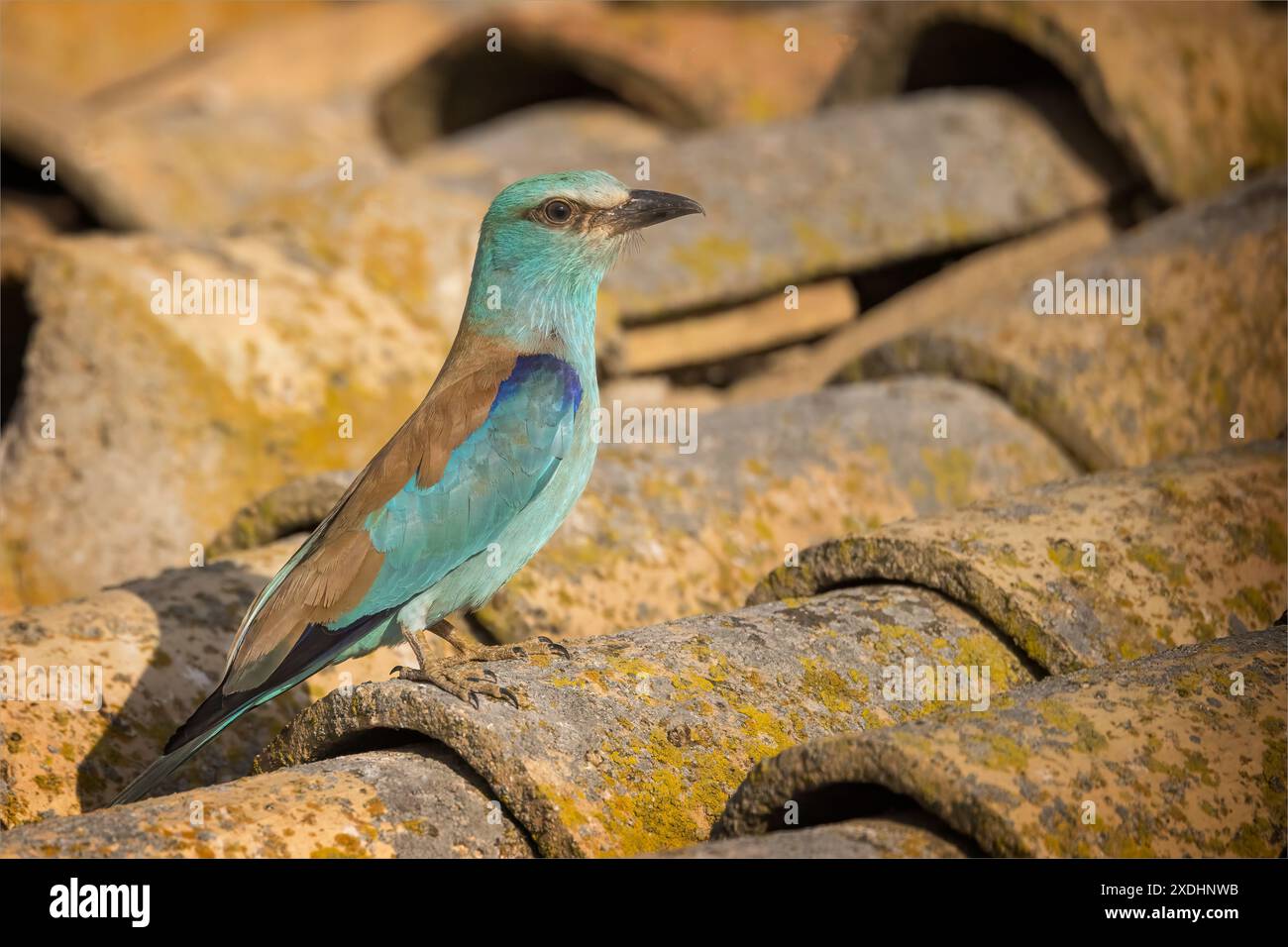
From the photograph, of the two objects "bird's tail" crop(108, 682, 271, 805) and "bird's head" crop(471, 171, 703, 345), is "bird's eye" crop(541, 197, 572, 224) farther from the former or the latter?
"bird's tail" crop(108, 682, 271, 805)

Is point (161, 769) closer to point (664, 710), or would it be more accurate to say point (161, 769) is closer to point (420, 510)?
point (420, 510)

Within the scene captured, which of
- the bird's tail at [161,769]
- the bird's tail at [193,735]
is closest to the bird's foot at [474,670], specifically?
the bird's tail at [193,735]

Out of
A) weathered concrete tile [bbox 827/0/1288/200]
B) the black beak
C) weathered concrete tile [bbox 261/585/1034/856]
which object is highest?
weathered concrete tile [bbox 827/0/1288/200]

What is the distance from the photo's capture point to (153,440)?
17.8 feet

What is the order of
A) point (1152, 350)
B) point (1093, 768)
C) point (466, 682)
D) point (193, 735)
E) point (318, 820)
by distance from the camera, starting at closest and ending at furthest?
1. point (1093, 768)
2. point (318, 820)
3. point (466, 682)
4. point (193, 735)
5. point (1152, 350)

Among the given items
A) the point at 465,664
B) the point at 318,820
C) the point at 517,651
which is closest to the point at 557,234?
the point at 517,651

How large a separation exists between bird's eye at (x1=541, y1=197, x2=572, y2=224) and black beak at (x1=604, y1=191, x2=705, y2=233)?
0.36 feet

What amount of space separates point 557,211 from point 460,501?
0.97 m

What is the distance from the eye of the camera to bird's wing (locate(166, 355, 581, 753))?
148 inches

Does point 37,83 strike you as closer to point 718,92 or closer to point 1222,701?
point 718,92

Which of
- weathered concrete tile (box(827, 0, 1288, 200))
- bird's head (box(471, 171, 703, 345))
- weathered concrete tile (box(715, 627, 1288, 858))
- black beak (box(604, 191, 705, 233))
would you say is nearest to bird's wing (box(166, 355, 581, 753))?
bird's head (box(471, 171, 703, 345))

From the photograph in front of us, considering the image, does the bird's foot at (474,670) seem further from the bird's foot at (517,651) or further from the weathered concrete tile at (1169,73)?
the weathered concrete tile at (1169,73)

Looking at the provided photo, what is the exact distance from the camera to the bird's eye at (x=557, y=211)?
447 cm

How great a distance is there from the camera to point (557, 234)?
4461 mm
